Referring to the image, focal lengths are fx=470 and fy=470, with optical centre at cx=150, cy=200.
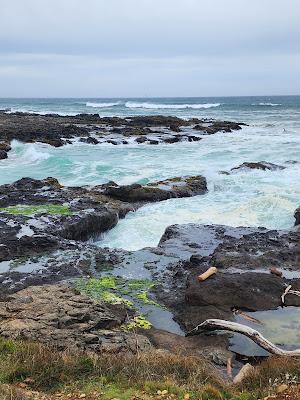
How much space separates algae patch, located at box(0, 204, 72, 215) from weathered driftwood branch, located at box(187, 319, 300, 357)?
819cm

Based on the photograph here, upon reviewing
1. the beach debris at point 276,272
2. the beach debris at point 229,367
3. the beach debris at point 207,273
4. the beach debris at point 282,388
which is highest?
the beach debris at point 282,388

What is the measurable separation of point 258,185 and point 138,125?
111 ft

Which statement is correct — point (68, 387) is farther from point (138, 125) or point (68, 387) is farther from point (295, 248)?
point (138, 125)

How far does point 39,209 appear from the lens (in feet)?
52.6

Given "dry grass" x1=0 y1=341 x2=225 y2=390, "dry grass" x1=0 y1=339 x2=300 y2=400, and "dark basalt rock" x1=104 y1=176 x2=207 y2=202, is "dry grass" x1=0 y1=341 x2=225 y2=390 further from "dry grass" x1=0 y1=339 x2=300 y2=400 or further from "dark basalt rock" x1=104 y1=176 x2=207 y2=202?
"dark basalt rock" x1=104 y1=176 x2=207 y2=202

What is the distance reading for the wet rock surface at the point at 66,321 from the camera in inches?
298

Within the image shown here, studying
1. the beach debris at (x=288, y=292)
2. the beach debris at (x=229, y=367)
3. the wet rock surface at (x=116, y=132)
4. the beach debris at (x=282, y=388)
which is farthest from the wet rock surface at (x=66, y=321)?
the wet rock surface at (x=116, y=132)

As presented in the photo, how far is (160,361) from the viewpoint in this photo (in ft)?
20.6

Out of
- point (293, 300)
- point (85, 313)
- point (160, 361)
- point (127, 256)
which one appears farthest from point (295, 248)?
point (160, 361)

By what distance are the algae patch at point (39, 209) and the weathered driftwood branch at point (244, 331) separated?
8.19 meters

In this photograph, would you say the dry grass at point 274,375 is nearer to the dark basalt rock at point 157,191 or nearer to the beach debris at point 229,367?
the beach debris at point 229,367

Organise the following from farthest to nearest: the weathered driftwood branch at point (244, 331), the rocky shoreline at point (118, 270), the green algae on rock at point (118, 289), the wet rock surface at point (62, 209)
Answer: the wet rock surface at point (62, 209)
the green algae on rock at point (118, 289)
the rocky shoreline at point (118, 270)
the weathered driftwood branch at point (244, 331)

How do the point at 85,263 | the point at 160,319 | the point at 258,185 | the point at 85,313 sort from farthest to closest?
the point at 258,185
the point at 85,263
the point at 160,319
the point at 85,313

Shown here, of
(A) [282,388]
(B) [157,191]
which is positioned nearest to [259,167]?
(B) [157,191]
